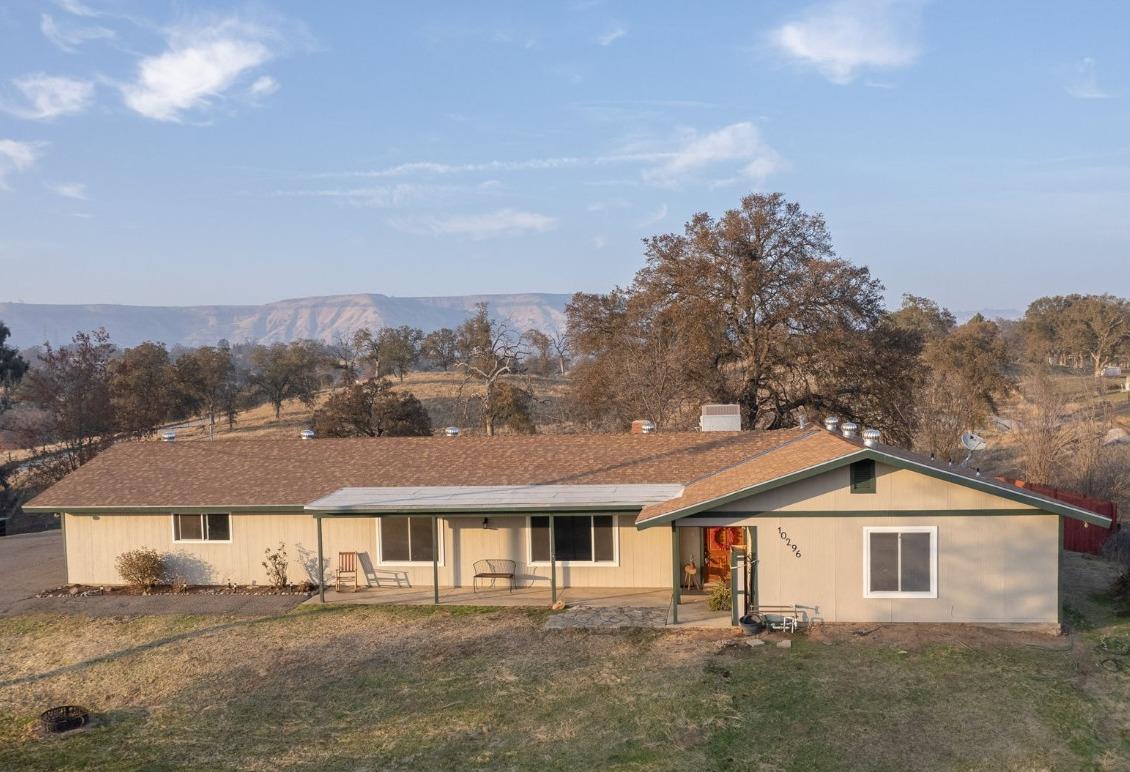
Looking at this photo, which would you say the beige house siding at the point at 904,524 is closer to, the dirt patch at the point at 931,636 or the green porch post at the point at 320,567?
the dirt patch at the point at 931,636

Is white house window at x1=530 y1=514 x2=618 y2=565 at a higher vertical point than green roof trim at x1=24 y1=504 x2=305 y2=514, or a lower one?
lower

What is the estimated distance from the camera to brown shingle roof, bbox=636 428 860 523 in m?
14.6

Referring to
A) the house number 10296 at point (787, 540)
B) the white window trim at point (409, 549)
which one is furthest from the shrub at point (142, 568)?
the house number 10296 at point (787, 540)

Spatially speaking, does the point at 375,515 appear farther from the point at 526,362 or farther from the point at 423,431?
the point at 526,362

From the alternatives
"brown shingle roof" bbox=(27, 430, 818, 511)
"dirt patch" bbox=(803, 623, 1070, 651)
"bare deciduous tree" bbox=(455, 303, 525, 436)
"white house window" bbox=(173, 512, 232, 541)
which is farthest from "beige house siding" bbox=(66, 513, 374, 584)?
"bare deciduous tree" bbox=(455, 303, 525, 436)

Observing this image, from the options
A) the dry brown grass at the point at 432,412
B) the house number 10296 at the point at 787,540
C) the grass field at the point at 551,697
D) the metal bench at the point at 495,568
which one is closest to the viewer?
the grass field at the point at 551,697

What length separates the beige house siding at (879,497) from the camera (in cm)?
1427

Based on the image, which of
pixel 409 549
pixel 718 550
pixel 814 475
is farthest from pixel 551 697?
pixel 409 549

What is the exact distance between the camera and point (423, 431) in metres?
40.3

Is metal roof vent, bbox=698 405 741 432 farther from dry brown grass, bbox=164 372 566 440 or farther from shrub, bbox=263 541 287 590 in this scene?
dry brown grass, bbox=164 372 566 440

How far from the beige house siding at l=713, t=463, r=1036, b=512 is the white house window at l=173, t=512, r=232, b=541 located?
1129 cm

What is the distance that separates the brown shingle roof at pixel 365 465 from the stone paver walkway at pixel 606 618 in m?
3.24

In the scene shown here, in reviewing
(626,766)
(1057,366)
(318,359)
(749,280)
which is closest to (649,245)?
(749,280)

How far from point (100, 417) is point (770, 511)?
43.4 m
